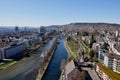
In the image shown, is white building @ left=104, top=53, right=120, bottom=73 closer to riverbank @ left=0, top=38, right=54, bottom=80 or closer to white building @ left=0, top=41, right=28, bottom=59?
riverbank @ left=0, top=38, right=54, bottom=80

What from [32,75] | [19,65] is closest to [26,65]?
[19,65]

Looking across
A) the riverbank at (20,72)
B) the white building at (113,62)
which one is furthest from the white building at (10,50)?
the white building at (113,62)

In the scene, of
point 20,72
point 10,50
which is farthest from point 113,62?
point 10,50

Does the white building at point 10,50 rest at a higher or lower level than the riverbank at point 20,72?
higher

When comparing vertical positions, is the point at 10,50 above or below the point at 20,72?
above

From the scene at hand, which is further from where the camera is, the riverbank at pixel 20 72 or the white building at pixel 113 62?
the white building at pixel 113 62

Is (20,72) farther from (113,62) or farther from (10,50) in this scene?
(113,62)

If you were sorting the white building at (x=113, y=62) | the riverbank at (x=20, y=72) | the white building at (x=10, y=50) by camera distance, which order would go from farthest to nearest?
the white building at (x=10, y=50) < the white building at (x=113, y=62) < the riverbank at (x=20, y=72)

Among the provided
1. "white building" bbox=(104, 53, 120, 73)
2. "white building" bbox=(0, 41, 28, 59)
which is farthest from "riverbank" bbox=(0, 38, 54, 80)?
"white building" bbox=(104, 53, 120, 73)

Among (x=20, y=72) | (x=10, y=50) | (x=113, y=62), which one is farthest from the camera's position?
(x=10, y=50)

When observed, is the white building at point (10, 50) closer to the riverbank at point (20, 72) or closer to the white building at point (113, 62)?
the riverbank at point (20, 72)

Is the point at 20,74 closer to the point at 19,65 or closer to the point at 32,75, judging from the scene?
the point at 32,75
